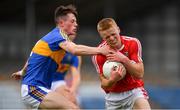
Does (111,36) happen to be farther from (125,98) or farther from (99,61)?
(125,98)

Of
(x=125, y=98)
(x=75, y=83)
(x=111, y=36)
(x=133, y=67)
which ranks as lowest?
(x=75, y=83)

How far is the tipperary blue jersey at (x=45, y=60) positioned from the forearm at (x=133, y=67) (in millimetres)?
972

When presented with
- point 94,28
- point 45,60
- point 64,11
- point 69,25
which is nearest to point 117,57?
point 45,60

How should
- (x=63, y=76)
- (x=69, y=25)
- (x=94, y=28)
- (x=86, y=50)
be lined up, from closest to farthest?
1. (x=86, y=50)
2. (x=69, y=25)
3. (x=63, y=76)
4. (x=94, y=28)

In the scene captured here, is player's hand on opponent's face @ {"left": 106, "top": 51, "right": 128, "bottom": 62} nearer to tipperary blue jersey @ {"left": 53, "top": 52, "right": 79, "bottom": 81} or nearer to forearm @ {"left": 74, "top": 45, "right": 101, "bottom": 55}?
forearm @ {"left": 74, "top": 45, "right": 101, "bottom": 55}

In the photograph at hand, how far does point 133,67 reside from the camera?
7727 millimetres

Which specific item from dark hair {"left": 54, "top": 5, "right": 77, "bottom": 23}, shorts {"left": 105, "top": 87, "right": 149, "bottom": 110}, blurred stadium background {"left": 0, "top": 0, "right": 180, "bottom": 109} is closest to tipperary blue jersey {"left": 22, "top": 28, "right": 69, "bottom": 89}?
dark hair {"left": 54, "top": 5, "right": 77, "bottom": 23}

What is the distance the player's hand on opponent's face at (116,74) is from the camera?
7.70 metres

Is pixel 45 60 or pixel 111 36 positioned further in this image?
pixel 45 60

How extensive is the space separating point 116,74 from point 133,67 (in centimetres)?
23

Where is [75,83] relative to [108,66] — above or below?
below

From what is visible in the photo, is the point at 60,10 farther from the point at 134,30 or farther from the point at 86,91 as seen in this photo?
the point at 134,30

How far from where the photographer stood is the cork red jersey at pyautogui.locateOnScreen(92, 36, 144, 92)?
8.05 meters

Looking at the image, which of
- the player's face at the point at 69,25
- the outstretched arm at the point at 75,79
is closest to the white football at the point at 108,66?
the player's face at the point at 69,25
